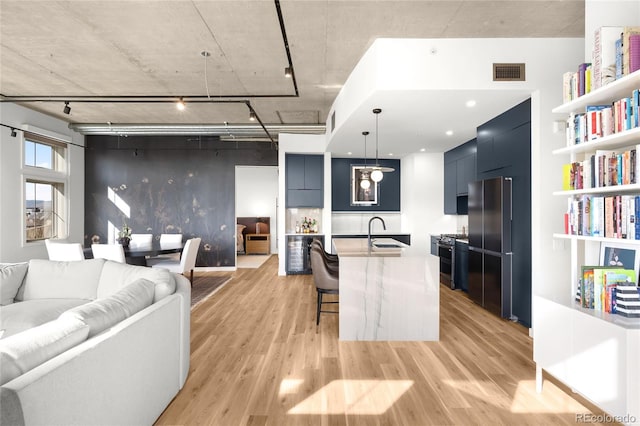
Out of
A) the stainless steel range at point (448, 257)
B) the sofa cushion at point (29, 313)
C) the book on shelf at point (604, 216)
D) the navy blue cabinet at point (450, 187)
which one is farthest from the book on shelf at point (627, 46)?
the sofa cushion at point (29, 313)

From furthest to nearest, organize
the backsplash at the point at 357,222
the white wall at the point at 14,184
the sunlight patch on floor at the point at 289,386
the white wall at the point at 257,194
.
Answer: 1. the white wall at the point at 257,194
2. the backsplash at the point at 357,222
3. the white wall at the point at 14,184
4. the sunlight patch on floor at the point at 289,386

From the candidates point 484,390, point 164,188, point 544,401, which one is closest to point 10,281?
point 484,390

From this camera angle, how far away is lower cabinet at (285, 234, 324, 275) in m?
7.21

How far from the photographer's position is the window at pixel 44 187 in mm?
6320

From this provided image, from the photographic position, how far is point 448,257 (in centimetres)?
599

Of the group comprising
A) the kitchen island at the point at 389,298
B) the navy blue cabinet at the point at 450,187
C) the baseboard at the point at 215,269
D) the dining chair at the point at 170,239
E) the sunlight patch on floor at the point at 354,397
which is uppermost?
the navy blue cabinet at the point at 450,187

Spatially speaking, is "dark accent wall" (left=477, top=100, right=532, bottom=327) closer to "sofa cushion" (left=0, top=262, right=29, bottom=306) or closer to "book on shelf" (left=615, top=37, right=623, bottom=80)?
"book on shelf" (left=615, top=37, right=623, bottom=80)

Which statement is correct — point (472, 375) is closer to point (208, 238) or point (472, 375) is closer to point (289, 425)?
point (289, 425)

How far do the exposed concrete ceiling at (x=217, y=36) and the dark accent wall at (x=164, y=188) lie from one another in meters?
2.32

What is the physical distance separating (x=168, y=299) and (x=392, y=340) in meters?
2.36

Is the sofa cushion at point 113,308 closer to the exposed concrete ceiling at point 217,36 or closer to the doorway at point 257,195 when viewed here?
the exposed concrete ceiling at point 217,36

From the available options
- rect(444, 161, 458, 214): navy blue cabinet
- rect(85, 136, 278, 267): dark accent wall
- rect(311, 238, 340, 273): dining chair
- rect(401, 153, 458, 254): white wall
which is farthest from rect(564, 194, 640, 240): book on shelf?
rect(85, 136, 278, 267): dark accent wall

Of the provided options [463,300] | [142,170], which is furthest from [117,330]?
[142,170]

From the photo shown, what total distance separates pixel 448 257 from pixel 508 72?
3.48m
